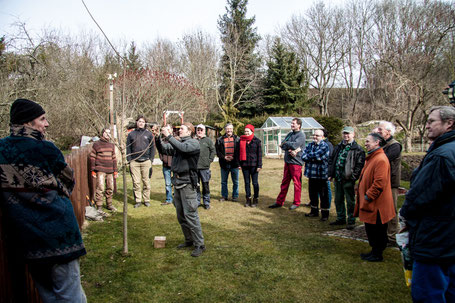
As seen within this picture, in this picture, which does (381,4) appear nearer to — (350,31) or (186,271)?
(350,31)

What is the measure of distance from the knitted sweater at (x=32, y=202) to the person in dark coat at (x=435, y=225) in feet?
8.37

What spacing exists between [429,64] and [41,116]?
22.5 meters

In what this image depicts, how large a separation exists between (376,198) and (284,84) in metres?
27.2

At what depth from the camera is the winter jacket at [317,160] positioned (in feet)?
21.4

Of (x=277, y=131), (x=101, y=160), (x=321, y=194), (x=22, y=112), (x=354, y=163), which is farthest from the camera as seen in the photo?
(x=277, y=131)

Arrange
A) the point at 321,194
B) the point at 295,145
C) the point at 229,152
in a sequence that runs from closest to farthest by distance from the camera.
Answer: the point at 321,194
the point at 295,145
the point at 229,152

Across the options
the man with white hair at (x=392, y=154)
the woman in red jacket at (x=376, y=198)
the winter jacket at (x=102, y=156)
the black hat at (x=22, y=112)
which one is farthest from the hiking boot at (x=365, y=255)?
the winter jacket at (x=102, y=156)

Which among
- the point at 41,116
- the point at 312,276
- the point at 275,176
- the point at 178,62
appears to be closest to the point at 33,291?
the point at 41,116

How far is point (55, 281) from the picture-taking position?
84.8 inches

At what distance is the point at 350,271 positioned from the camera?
401 cm

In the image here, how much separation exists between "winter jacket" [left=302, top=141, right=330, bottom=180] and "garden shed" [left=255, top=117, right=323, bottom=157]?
46.4ft

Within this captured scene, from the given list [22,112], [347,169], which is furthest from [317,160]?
[22,112]

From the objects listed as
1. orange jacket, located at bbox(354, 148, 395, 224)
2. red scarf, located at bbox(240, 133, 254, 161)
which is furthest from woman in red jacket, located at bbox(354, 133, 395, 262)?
red scarf, located at bbox(240, 133, 254, 161)

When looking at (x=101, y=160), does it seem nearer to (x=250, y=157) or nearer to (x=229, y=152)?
(x=229, y=152)
